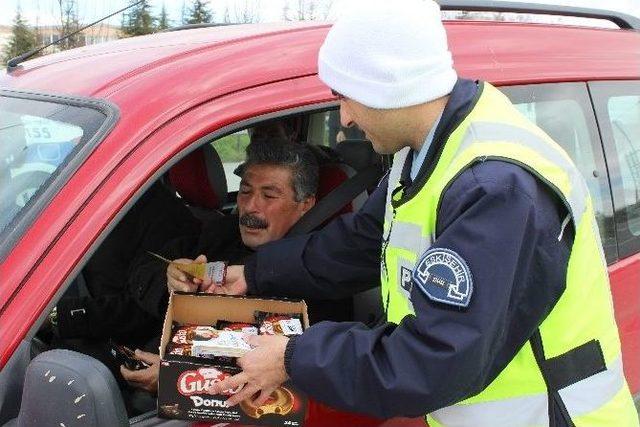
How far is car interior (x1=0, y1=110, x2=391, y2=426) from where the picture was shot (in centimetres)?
106

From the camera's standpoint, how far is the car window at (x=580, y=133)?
2051mm

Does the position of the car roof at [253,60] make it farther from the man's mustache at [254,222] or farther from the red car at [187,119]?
the man's mustache at [254,222]

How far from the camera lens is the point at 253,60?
1.53m

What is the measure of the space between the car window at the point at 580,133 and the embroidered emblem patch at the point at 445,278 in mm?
1046

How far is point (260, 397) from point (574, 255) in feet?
2.12

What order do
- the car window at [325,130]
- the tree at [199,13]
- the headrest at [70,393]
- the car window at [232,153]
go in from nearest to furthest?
the headrest at [70,393], the car window at [232,153], the car window at [325,130], the tree at [199,13]

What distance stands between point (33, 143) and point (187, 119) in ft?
1.36

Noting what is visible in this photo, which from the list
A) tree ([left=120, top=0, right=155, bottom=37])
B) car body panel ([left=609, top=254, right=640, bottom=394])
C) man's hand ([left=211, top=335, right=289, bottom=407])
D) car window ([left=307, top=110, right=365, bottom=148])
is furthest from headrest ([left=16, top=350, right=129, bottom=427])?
car window ([left=307, top=110, right=365, bottom=148])

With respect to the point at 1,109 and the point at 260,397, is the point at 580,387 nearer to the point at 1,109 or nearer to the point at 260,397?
the point at 260,397

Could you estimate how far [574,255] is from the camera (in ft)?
4.09

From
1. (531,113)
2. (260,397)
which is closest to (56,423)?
(260,397)

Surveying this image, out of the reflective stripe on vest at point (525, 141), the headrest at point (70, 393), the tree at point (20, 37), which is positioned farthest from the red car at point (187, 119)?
the tree at point (20, 37)

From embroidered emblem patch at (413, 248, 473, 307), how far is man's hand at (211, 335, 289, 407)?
1.04 ft

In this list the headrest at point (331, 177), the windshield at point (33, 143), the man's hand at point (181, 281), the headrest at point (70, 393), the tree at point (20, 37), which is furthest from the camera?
the tree at point (20, 37)
